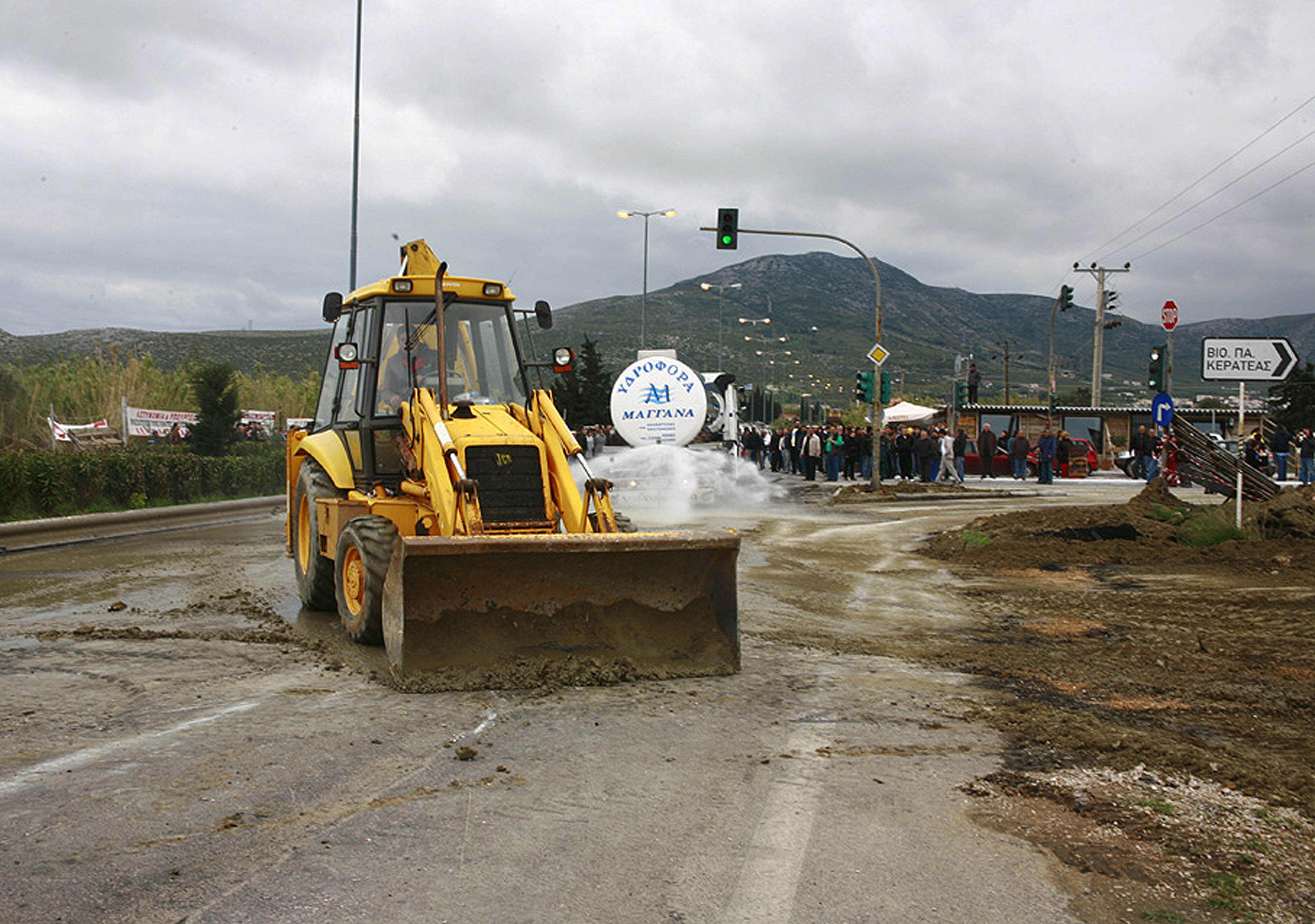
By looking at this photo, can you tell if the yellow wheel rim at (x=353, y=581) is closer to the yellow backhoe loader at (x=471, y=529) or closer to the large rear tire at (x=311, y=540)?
the yellow backhoe loader at (x=471, y=529)

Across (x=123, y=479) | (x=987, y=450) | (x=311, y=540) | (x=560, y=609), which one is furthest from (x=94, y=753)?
(x=987, y=450)

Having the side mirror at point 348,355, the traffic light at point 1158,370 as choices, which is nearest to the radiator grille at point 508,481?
the side mirror at point 348,355

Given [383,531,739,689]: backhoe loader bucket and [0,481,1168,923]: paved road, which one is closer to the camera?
[0,481,1168,923]: paved road

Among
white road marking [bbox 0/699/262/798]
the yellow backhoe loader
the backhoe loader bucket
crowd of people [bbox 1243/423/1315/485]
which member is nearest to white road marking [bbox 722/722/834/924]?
the backhoe loader bucket

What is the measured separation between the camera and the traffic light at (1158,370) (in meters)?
25.1

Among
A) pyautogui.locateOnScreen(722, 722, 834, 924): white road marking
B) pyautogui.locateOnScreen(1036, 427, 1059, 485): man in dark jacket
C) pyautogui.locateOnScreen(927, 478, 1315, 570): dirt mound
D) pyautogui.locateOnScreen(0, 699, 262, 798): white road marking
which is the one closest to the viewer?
pyautogui.locateOnScreen(722, 722, 834, 924): white road marking

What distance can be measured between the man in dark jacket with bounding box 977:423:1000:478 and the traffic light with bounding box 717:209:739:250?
1343cm

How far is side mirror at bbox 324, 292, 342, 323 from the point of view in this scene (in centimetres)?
942

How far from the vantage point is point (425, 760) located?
5363 millimetres

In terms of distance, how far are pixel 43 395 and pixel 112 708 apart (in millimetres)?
26724

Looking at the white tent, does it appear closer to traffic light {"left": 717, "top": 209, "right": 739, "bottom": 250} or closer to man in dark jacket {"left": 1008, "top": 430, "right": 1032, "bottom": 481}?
man in dark jacket {"left": 1008, "top": 430, "right": 1032, "bottom": 481}

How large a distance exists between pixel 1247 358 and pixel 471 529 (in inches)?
486

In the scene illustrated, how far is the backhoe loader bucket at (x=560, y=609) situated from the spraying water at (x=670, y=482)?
13.6 m

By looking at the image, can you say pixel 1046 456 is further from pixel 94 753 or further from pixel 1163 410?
pixel 94 753
